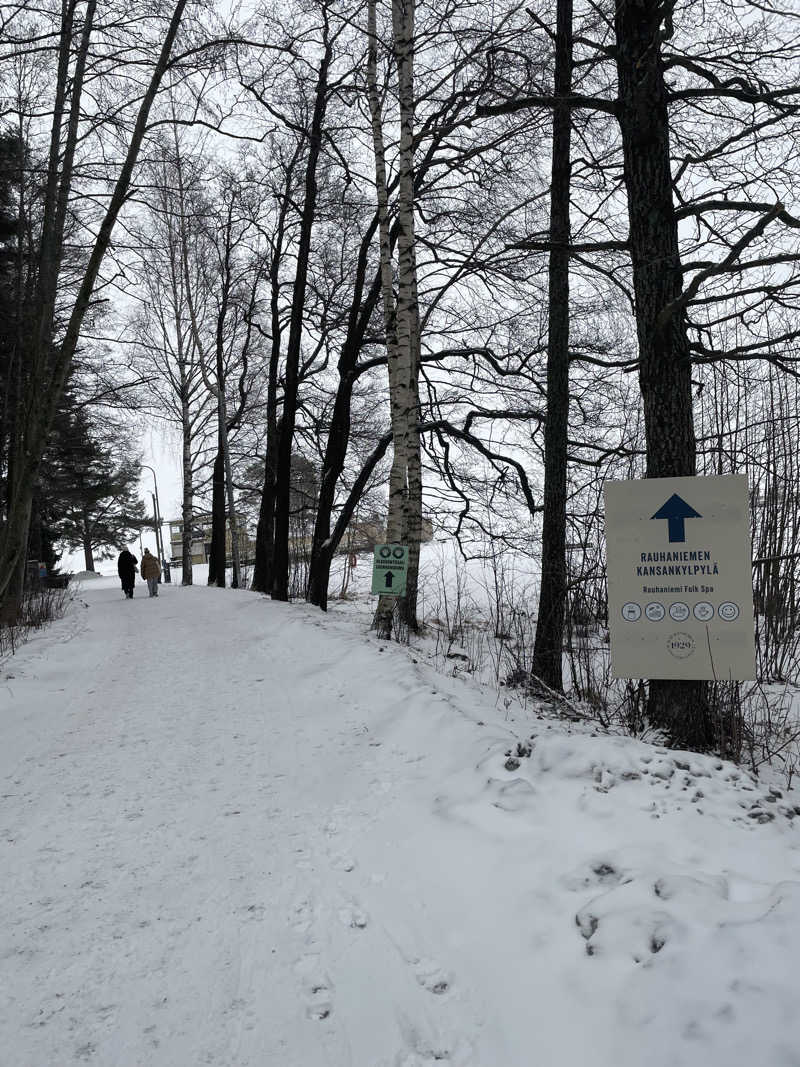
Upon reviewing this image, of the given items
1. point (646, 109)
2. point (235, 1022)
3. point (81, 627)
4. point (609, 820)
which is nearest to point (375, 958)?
point (235, 1022)

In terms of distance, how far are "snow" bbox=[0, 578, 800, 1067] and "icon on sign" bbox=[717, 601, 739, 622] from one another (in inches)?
41.6

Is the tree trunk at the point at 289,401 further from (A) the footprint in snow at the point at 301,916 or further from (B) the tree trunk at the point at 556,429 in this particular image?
(A) the footprint in snow at the point at 301,916

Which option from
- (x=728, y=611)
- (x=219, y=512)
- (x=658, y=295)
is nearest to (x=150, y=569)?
(x=219, y=512)

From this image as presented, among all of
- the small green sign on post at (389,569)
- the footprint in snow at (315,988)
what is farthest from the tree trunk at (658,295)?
the small green sign on post at (389,569)

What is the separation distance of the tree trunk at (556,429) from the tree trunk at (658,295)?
2366 millimetres

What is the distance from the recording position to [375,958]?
2434 mm

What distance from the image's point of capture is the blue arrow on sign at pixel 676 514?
4.04 metres

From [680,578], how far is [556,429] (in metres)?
3.65

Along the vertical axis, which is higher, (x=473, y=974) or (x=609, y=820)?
(x=609, y=820)

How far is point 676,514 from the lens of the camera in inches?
160

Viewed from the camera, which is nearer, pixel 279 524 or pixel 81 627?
pixel 81 627

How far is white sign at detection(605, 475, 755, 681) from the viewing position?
13.0ft

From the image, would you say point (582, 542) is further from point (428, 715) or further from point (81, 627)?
point (81, 627)

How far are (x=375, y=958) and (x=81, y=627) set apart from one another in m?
11.3
